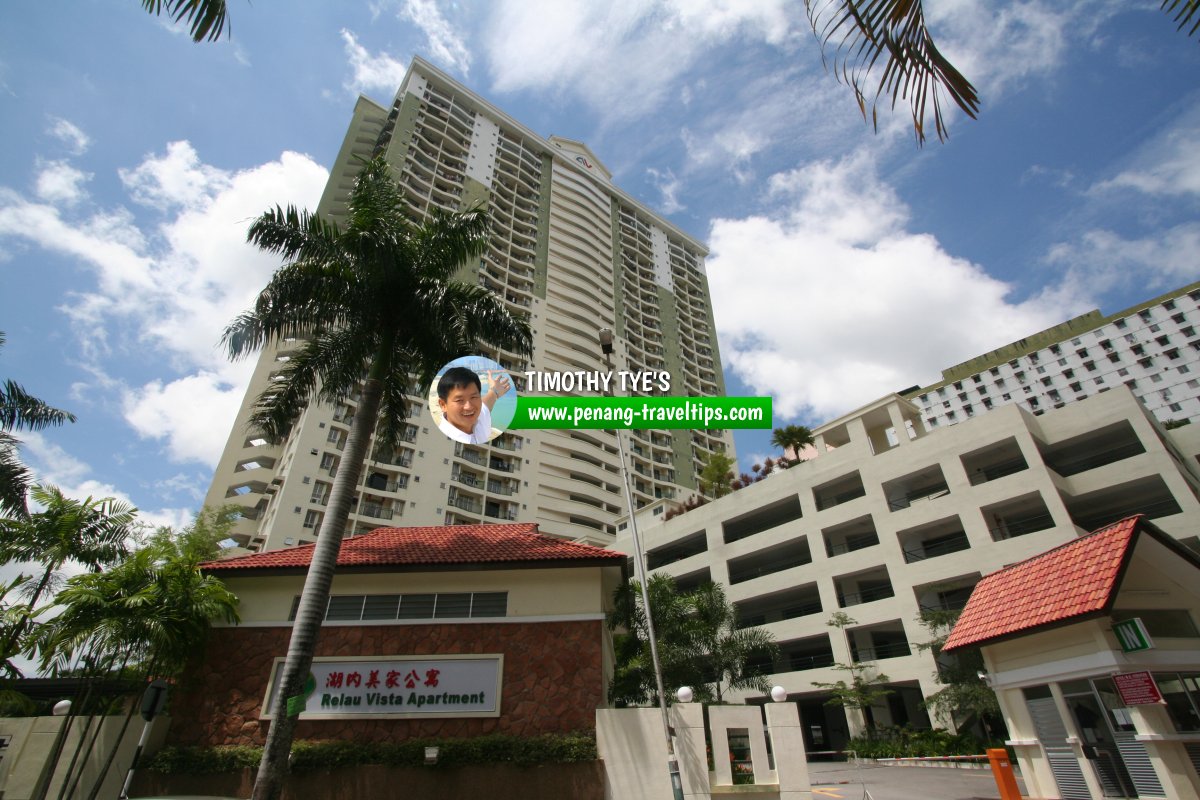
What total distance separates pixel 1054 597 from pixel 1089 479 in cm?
2216

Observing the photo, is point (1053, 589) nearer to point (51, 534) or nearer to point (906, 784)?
→ point (906, 784)

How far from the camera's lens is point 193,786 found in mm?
13156

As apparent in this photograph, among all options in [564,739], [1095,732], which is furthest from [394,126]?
[1095,732]

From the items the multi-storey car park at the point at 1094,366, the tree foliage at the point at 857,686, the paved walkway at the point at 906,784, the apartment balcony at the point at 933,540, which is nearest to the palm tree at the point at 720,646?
the tree foliage at the point at 857,686

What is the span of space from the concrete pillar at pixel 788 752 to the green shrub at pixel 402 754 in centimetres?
400

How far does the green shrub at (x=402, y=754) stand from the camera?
1288 centimetres

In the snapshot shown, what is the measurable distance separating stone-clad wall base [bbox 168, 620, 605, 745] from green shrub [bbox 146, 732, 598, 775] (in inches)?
13.8

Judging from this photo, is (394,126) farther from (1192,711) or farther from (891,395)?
(1192,711)

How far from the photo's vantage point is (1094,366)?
241 feet

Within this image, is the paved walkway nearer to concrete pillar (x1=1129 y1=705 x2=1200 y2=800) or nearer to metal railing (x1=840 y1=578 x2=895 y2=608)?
concrete pillar (x1=1129 y1=705 x2=1200 y2=800)

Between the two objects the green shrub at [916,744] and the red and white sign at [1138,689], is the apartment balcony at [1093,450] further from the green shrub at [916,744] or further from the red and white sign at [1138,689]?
the red and white sign at [1138,689]

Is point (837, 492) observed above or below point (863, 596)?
above

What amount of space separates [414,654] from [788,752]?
892 cm

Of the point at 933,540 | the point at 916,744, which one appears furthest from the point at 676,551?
the point at 916,744
